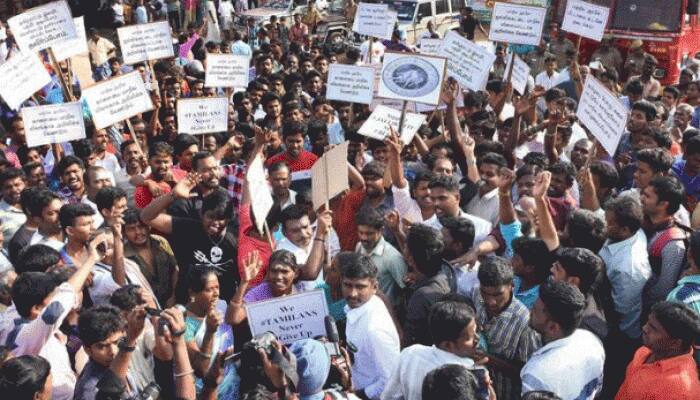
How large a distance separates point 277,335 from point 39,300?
1.13 meters

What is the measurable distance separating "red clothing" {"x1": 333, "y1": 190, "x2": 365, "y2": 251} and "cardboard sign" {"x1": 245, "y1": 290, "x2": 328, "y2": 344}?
1.88 meters

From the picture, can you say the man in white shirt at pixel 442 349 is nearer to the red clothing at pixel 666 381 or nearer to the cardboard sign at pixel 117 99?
the red clothing at pixel 666 381

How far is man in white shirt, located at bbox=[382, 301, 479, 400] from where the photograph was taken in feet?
10.7

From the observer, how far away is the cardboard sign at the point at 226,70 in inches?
337

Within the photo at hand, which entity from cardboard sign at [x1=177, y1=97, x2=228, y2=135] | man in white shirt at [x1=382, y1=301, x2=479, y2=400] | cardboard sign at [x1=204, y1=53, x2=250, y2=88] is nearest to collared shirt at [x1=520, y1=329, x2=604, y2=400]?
man in white shirt at [x1=382, y1=301, x2=479, y2=400]

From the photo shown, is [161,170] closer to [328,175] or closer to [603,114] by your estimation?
[328,175]

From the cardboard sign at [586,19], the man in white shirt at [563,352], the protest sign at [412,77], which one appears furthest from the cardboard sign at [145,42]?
the man in white shirt at [563,352]

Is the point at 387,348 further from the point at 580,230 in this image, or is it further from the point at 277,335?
the point at 580,230

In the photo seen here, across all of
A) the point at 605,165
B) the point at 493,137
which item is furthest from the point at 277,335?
the point at 493,137

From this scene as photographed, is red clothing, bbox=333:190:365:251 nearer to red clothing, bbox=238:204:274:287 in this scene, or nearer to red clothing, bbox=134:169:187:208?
red clothing, bbox=238:204:274:287

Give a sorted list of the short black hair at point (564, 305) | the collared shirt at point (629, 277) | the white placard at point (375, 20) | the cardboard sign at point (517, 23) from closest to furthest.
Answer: the short black hair at point (564, 305) < the collared shirt at point (629, 277) < the cardboard sign at point (517, 23) < the white placard at point (375, 20)

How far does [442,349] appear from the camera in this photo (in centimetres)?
332

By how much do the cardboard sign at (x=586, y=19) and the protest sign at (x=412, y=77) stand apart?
279 cm

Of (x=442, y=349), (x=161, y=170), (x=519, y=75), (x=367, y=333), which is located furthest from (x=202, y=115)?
(x=442, y=349)
